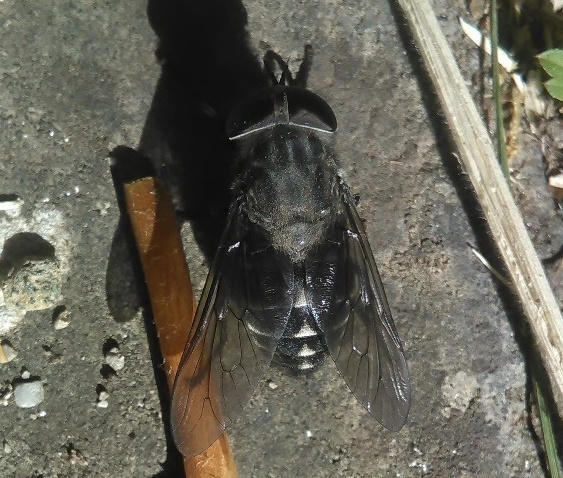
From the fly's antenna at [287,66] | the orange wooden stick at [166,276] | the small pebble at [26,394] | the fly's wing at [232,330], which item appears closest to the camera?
the fly's wing at [232,330]

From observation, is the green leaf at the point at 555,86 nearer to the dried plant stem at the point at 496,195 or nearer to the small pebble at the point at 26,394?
the dried plant stem at the point at 496,195

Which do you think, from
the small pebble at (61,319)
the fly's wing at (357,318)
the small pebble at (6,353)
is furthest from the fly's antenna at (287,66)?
the small pebble at (6,353)

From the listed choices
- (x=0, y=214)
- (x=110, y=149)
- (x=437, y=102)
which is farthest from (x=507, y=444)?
(x=0, y=214)

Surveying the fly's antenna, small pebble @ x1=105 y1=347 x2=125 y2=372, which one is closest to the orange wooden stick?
small pebble @ x1=105 y1=347 x2=125 y2=372

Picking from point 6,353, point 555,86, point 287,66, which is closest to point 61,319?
point 6,353

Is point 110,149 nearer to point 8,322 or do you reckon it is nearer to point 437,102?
point 8,322
